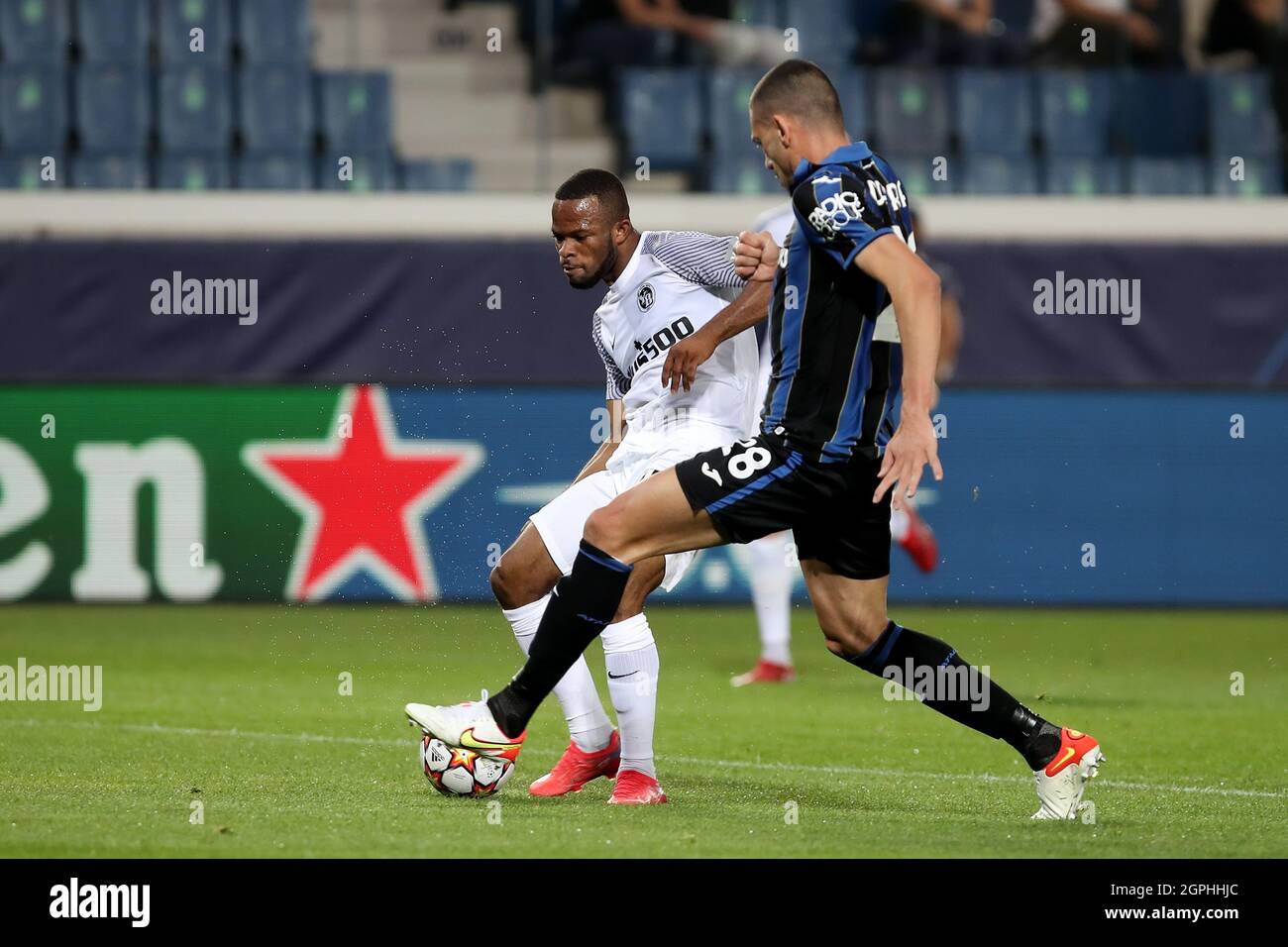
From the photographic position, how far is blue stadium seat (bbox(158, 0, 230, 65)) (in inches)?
630

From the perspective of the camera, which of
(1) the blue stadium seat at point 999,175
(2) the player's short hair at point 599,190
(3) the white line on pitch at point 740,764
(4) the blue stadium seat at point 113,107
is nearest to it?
(2) the player's short hair at point 599,190

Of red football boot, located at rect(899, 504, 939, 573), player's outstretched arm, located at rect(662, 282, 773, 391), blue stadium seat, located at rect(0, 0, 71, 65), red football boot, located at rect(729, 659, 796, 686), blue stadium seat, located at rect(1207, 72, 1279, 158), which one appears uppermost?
blue stadium seat, located at rect(0, 0, 71, 65)

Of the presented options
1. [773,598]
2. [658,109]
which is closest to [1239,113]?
[658,109]

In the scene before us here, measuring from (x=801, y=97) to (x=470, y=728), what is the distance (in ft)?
6.65

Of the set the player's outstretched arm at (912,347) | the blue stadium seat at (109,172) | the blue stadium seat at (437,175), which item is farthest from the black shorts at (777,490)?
the blue stadium seat at (109,172)

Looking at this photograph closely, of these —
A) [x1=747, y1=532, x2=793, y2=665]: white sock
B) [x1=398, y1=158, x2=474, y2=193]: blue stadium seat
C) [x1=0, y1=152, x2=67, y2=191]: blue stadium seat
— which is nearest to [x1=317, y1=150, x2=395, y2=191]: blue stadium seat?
[x1=398, y1=158, x2=474, y2=193]: blue stadium seat

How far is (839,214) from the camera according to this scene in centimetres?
532

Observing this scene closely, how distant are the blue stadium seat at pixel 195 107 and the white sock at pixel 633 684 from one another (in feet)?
34.2

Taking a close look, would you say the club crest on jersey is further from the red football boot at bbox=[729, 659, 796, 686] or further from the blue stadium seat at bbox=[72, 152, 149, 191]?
the blue stadium seat at bbox=[72, 152, 149, 191]

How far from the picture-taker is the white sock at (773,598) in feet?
32.8

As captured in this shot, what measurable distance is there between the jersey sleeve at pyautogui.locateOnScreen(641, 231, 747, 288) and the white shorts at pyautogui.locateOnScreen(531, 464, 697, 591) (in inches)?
25.2

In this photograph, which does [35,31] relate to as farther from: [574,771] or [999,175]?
[574,771]

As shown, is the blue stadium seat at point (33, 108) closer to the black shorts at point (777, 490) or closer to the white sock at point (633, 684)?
the white sock at point (633, 684)
